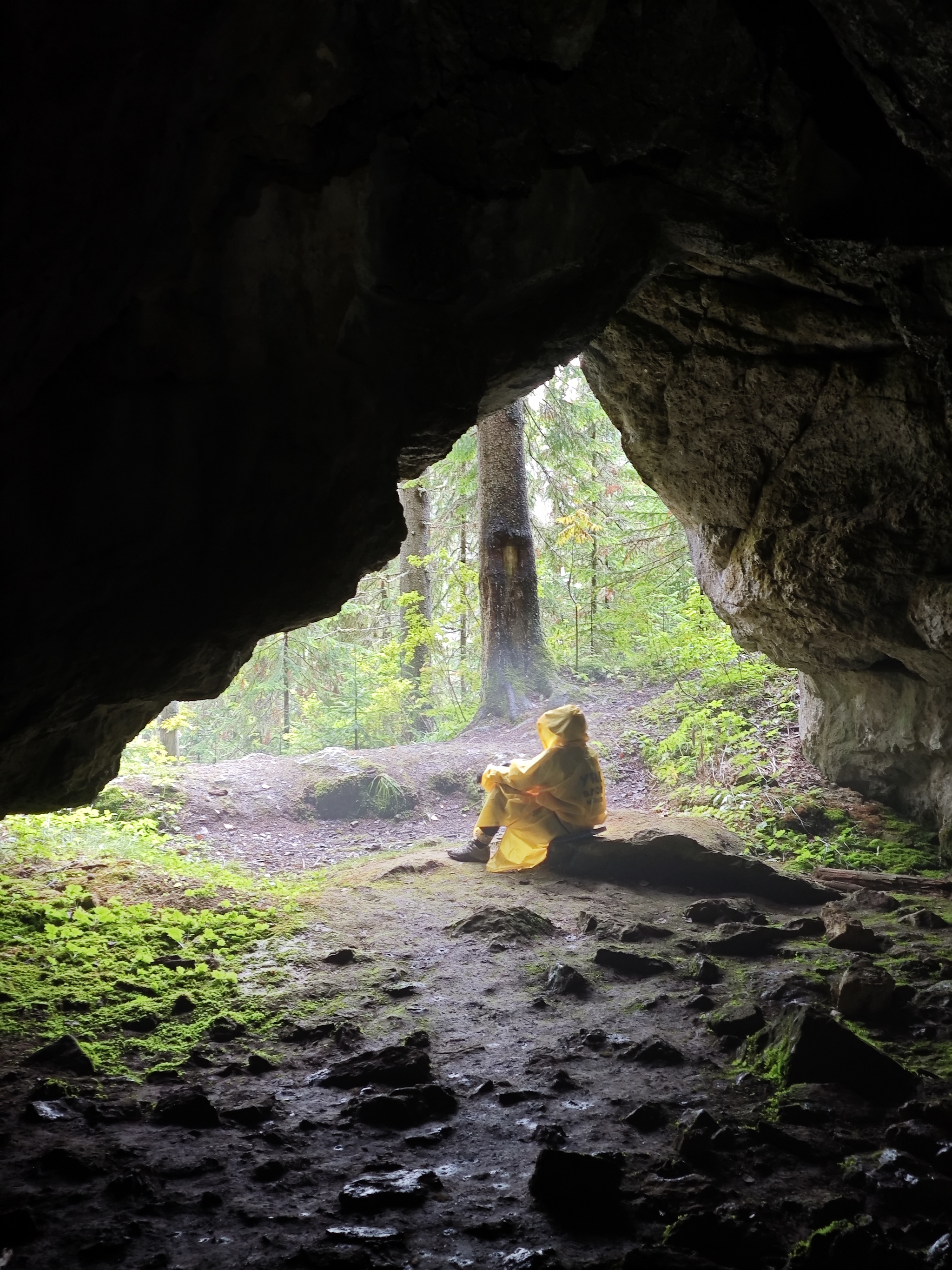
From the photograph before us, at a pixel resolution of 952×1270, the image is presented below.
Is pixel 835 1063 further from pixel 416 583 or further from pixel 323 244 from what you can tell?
pixel 416 583

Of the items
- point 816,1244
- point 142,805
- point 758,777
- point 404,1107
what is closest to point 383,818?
point 142,805

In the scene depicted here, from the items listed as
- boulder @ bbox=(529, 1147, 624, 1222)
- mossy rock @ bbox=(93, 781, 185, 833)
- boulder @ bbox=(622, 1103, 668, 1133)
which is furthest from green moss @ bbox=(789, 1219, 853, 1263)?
mossy rock @ bbox=(93, 781, 185, 833)

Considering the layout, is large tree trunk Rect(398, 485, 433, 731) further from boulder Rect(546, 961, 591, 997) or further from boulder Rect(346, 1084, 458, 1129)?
boulder Rect(346, 1084, 458, 1129)

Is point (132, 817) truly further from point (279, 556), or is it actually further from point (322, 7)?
point (322, 7)

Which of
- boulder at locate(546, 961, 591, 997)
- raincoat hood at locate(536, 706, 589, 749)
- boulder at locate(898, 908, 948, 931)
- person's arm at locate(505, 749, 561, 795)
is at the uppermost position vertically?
raincoat hood at locate(536, 706, 589, 749)

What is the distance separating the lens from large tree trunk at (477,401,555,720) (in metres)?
13.8

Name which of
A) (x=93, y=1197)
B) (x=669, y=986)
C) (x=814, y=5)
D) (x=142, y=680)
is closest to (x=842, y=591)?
(x=669, y=986)

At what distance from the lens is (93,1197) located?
320 cm

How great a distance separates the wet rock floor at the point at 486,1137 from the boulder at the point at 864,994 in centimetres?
9

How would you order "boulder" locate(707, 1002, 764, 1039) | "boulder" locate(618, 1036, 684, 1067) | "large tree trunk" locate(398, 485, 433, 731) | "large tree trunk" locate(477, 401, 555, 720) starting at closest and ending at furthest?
"boulder" locate(618, 1036, 684, 1067) → "boulder" locate(707, 1002, 764, 1039) → "large tree trunk" locate(477, 401, 555, 720) → "large tree trunk" locate(398, 485, 433, 731)

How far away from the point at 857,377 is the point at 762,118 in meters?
2.20

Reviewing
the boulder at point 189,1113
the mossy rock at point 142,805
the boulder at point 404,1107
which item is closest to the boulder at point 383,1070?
the boulder at point 404,1107

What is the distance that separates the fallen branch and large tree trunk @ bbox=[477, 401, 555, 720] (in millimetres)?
6487

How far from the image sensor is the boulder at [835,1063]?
404 centimetres
